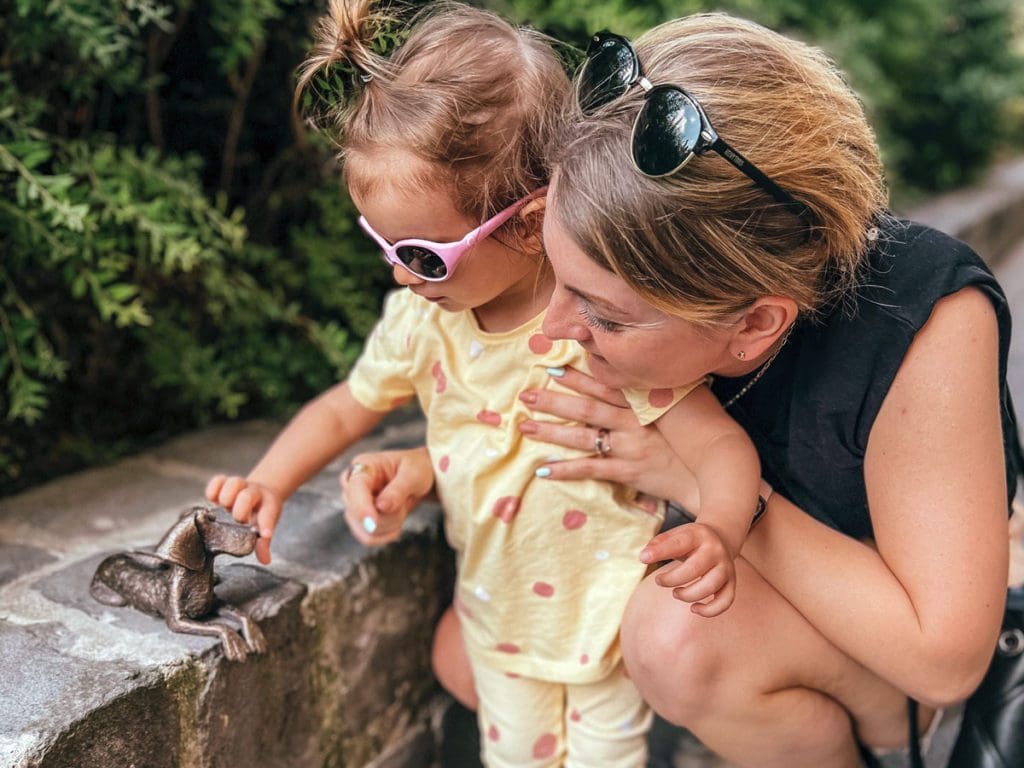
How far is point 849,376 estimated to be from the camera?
1.58 m

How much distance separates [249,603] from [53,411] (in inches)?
41.3

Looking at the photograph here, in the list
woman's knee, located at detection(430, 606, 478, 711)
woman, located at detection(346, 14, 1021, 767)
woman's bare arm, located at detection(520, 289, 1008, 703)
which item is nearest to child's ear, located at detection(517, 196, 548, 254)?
woman, located at detection(346, 14, 1021, 767)

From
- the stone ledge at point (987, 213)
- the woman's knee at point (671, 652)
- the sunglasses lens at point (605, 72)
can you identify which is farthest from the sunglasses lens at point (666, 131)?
the stone ledge at point (987, 213)

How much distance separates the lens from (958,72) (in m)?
6.08

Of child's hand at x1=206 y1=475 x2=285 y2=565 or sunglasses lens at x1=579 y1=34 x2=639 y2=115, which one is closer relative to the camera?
sunglasses lens at x1=579 y1=34 x2=639 y2=115

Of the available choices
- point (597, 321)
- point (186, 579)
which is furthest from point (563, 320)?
point (186, 579)

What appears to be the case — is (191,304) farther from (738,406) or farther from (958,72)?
(958,72)

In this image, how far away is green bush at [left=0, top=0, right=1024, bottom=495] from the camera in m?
2.03

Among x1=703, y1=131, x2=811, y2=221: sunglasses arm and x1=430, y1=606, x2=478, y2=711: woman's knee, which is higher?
x1=703, y1=131, x2=811, y2=221: sunglasses arm

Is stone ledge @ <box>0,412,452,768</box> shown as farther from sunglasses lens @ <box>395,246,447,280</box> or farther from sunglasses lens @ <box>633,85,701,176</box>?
sunglasses lens @ <box>633,85,701,176</box>

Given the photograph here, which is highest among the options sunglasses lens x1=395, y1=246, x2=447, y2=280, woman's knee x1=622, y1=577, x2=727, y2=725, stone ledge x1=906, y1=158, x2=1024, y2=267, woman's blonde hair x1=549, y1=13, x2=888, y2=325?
woman's blonde hair x1=549, y1=13, x2=888, y2=325

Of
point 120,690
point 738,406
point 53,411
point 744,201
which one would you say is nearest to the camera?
point 744,201

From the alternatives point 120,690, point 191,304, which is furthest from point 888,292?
point 191,304

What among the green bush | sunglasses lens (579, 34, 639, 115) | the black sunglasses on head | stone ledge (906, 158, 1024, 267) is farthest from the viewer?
stone ledge (906, 158, 1024, 267)
